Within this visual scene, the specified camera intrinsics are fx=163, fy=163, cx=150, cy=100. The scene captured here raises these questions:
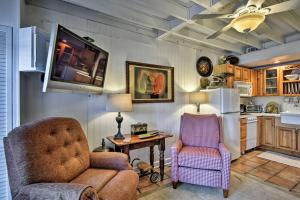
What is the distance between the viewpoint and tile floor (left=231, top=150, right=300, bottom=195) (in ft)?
7.67

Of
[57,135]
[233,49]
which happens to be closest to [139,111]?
[57,135]

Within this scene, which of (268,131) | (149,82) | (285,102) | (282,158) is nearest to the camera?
(149,82)

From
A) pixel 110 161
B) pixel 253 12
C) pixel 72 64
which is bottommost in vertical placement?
pixel 110 161

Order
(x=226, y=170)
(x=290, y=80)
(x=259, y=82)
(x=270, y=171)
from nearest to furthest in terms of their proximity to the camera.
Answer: (x=226, y=170) < (x=270, y=171) < (x=290, y=80) < (x=259, y=82)

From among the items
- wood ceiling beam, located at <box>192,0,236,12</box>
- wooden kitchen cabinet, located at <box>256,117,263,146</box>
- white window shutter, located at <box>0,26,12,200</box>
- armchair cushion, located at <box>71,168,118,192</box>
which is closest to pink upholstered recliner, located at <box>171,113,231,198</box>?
armchair cushion, located at <box>71,168,118,192</box>

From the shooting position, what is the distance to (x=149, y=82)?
287 cm

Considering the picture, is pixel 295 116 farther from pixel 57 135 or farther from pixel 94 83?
pixel 57 135

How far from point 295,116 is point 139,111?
3210 mm

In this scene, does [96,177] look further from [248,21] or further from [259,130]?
[259,130]

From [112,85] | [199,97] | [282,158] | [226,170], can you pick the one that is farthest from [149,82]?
[282,158]

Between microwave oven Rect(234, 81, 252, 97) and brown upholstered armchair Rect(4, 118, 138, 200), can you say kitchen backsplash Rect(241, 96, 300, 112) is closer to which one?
microwave oven Rect(234, 81, 252, 97)

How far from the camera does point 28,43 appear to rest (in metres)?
1.57

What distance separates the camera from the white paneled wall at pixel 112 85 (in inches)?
77.1

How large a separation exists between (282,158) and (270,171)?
0.93 metres
